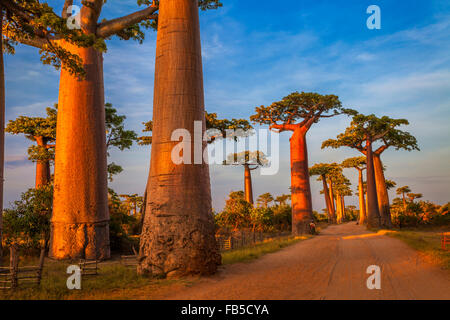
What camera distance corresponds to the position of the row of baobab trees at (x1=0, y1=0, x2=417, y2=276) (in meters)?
8.20

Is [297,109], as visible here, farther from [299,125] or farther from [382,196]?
[382,196]

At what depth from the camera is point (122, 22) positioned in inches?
590

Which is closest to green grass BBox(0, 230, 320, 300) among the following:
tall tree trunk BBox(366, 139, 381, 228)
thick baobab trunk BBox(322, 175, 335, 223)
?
tall tree trunk BBox(366, 139, 381, 228)

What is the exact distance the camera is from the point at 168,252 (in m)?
7.96

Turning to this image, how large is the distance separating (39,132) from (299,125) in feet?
A: 63.5

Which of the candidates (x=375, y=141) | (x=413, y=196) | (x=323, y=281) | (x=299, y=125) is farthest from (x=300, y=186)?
(x=413, y=196)

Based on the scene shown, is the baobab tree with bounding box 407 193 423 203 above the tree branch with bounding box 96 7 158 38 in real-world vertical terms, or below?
below

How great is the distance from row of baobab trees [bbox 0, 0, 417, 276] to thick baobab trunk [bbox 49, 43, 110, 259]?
1.5 inches

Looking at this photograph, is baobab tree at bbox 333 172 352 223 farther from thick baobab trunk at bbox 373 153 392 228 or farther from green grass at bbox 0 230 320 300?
green grass at bbox 0 230 320 300

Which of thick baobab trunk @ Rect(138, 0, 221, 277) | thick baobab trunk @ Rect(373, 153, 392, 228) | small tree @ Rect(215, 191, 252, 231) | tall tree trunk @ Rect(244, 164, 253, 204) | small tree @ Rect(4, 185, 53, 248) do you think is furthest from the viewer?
tall tree trunk @ Rect(244, 164, 253, 204)

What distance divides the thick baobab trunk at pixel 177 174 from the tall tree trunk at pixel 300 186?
56.0 feet

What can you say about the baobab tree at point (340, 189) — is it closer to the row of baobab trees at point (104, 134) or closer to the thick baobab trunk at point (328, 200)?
the thick baobab trunk at point (328, 200)
